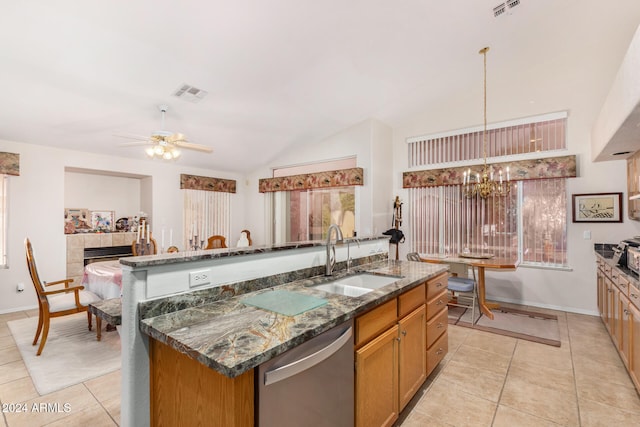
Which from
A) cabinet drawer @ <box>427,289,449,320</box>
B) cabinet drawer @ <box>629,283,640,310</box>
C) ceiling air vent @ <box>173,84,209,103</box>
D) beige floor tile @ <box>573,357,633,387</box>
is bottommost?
beige floor tile @ <box>573,357,633,387</box>

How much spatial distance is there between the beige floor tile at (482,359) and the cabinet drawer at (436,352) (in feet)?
1.16

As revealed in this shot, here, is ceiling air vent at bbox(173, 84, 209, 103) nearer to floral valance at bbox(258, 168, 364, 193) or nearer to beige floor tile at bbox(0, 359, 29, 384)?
floral valance at bbox(258, 168, 364, 193)

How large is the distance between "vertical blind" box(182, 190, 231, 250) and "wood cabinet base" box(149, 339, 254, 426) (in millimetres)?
4948

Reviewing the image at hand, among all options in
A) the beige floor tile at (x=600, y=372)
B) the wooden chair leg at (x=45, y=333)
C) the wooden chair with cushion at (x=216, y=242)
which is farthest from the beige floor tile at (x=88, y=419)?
the wooden chair with cushion at (x=216, y=242)

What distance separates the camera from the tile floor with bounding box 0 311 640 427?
201 centimetres

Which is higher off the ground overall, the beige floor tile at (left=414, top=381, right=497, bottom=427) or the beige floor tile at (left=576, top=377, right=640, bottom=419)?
the beige floor tile at (left=576, top=377, right=640, bottom=419)

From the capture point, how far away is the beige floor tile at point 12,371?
249cm

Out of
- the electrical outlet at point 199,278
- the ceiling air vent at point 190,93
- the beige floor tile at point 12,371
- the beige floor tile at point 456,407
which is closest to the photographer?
the electrical outlet at point 199,278

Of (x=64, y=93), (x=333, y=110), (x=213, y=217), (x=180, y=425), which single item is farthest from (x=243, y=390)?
(x=213, y=217)

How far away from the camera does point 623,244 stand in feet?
9.14

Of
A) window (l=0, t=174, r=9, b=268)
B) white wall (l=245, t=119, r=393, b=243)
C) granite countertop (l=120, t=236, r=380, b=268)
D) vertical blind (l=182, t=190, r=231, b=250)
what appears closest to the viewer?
granite countertop (l=120, t=236, r=380, b=268)

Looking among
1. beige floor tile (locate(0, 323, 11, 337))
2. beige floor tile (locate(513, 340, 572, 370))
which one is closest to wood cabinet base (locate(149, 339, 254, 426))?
beige floor tile (locate(513, 340, 572, 370))

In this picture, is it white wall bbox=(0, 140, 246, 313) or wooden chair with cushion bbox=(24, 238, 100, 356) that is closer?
wooden chair with cushion bbox=(24, 238, 100, 356)

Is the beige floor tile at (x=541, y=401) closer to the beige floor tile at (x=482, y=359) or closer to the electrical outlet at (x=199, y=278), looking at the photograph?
the beige floor tile at (x=482, y=359)
